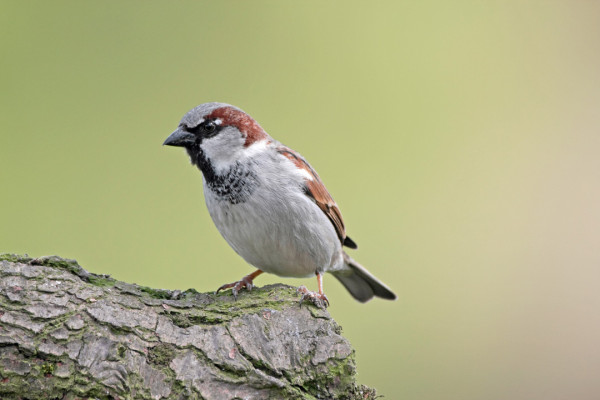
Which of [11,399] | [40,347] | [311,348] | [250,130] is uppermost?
[250,130]

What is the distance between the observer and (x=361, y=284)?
3.18m

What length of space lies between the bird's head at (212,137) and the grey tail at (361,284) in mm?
961

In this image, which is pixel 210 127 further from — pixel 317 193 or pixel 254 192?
pixel 317 193

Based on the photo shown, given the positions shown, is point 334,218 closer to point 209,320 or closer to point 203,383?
point 209,320

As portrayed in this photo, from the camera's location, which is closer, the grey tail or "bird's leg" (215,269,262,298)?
"bird's leg" (215,269,262,298)

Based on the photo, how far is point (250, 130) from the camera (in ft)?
8.23

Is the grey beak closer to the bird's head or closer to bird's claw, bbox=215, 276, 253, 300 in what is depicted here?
the bird's head

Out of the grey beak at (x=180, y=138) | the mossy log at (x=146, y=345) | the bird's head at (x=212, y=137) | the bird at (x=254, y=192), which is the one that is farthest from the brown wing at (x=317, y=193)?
the mossy log at (x=146, y=345)

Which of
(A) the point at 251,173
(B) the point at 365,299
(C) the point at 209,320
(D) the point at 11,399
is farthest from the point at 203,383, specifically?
(B) the point at 365,299

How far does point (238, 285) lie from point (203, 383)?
0.75 m

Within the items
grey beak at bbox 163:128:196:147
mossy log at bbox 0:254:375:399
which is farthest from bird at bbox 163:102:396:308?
mossy log at bbox 0:254:375:399

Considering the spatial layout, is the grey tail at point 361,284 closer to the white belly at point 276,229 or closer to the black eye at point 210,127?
the white belly at point 276,229

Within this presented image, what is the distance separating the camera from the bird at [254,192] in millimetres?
2373

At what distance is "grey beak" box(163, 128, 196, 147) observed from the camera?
2.39 meters
